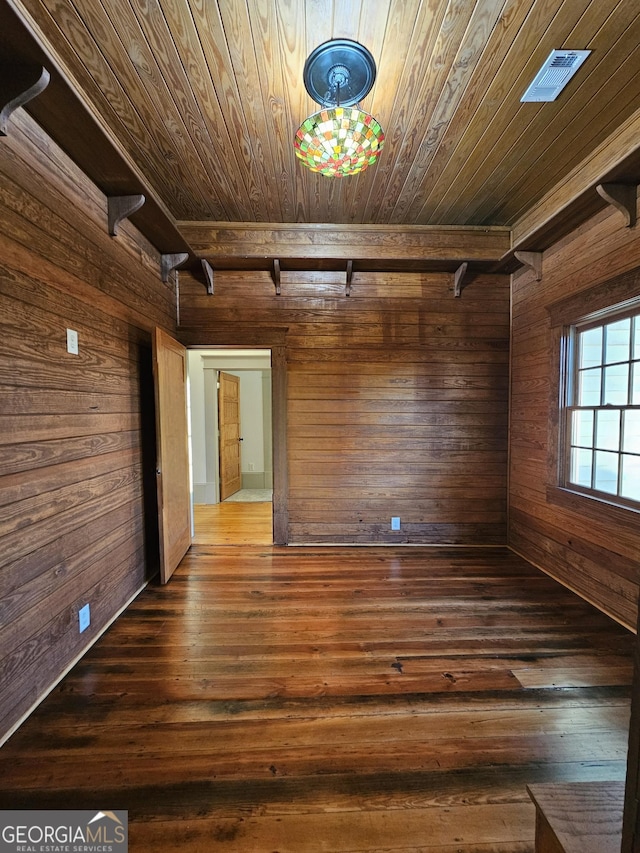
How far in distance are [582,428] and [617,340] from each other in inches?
25.3

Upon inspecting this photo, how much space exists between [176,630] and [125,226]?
2.61 meters

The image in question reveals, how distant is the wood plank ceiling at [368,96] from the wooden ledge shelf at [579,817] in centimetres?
257

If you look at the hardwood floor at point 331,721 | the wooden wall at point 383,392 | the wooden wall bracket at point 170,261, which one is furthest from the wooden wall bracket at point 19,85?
the hardwood floor at point 331,721

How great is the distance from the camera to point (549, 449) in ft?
9.10

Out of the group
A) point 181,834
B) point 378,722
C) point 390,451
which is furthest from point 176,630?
point 390,451

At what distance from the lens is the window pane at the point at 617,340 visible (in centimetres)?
223

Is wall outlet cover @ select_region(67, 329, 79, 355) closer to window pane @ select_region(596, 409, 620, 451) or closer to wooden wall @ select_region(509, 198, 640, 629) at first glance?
wooden wall @ select_region(509, 198, 640, 629)

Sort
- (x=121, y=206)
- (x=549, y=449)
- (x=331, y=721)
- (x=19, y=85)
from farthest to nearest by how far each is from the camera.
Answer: (x=549, y=449), (x=121, y=206), (x=331, y=721), (x=19, y=85)

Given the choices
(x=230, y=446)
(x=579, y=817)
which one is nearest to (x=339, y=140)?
(x=579, y=817)

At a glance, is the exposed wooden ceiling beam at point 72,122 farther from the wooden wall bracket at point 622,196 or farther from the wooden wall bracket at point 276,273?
the wooden wall bracket at point 622,196

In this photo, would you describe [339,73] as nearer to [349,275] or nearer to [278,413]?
[349,275]

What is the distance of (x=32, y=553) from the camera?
153cm

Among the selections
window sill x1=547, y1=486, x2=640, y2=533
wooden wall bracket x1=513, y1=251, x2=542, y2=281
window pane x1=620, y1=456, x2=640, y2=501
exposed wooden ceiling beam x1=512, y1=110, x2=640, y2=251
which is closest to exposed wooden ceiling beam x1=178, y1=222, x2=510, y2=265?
wooden wall bracket x1=513, y1=251, x2=542, y2=281

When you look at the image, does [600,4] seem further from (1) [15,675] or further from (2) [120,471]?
(1) [15,675]
